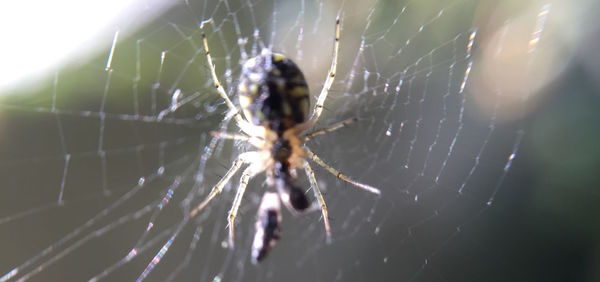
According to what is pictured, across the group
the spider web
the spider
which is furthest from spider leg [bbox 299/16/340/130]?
the spider web

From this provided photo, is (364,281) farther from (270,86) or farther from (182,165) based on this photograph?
(270,86)

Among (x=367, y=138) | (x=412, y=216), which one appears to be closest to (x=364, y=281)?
(x=412, y=216)

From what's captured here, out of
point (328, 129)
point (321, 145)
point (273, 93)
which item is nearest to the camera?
point (273, 93)

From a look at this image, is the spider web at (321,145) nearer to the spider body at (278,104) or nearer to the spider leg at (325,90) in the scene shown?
the spider leg at (325,90)

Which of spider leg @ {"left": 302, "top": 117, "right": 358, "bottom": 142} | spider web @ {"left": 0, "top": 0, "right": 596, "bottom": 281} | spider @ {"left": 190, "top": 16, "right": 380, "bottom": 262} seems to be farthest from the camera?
spider web @ {"left": 0, "top": 0, "right": 596, "bottom": 281}

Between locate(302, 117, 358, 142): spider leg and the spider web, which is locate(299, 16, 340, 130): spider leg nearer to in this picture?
locate(302, 117, 358, 142): spider leg

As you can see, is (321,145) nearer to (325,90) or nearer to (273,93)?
(325,90)

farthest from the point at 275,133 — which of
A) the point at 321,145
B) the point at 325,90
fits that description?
the point at 321,145

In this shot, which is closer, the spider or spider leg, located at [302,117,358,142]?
the spider
